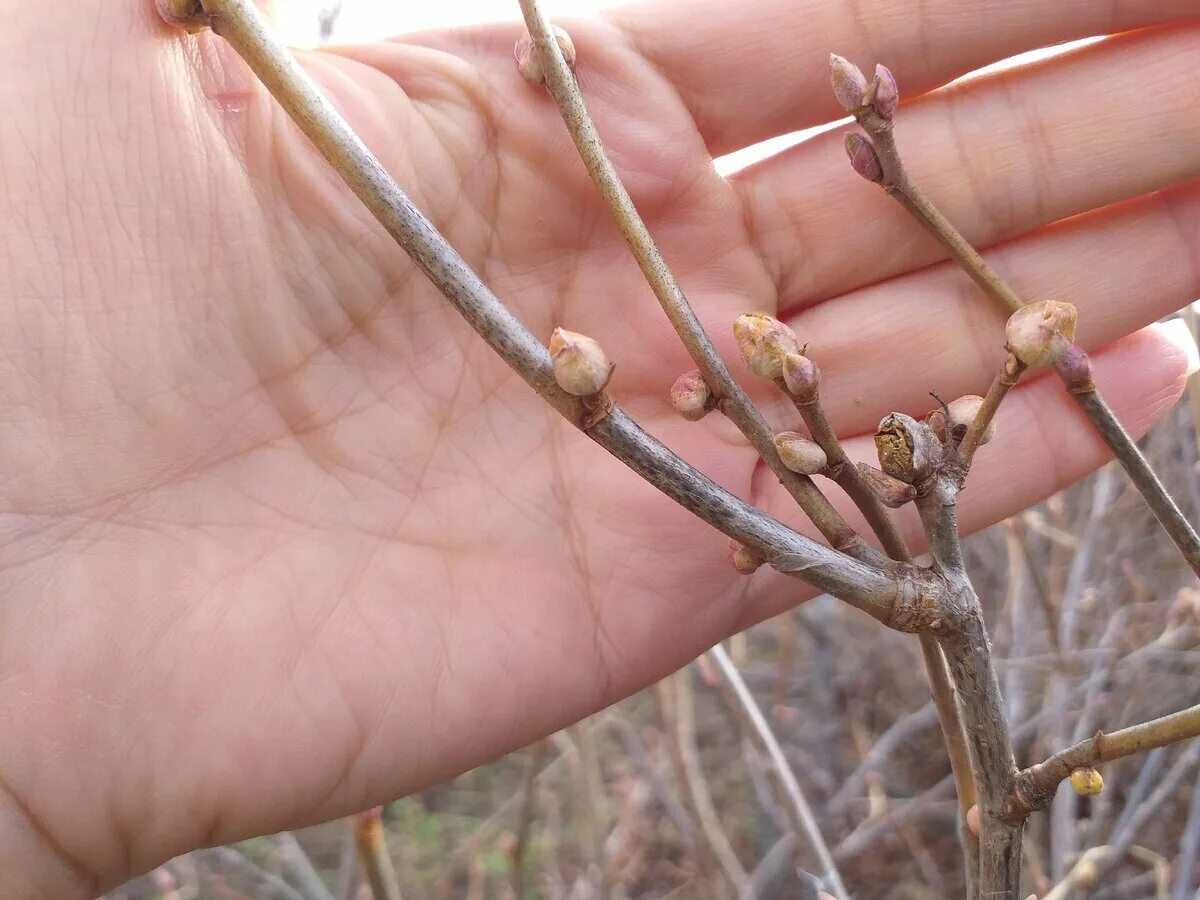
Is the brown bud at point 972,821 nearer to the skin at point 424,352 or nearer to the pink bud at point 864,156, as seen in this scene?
the skin at point 424,352

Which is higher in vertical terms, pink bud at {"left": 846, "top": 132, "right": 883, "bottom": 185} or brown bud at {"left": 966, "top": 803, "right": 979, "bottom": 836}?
pink bud at {"left": 846, "top": 132, "right": 883, "bottom": 185}

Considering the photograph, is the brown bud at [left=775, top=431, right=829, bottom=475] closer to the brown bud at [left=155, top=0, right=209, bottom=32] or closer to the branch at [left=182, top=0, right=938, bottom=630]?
the branch at [left=182, top=0, right=938, bottom=630]

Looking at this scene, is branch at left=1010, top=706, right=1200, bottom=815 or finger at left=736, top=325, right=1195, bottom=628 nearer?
branch at left=1010, top=706, right=1200, bottom=815

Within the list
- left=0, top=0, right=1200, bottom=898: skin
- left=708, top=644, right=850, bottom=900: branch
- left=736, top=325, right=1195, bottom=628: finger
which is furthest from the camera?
left=708, top=644, right=850, bottom=900: branch

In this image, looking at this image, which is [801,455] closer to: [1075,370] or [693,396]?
[693,396]

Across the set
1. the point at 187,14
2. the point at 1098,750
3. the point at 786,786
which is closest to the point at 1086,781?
the point at 1098,750

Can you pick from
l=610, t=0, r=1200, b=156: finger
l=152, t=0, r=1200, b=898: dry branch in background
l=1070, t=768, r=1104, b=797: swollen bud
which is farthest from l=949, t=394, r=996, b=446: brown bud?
l=610, t=0, r=1200, b=156: finger

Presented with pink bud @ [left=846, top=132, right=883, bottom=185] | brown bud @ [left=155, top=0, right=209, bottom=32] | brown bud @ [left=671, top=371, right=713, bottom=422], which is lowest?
brown bud @ [left=671, top=371, right=713, bottom=422]
